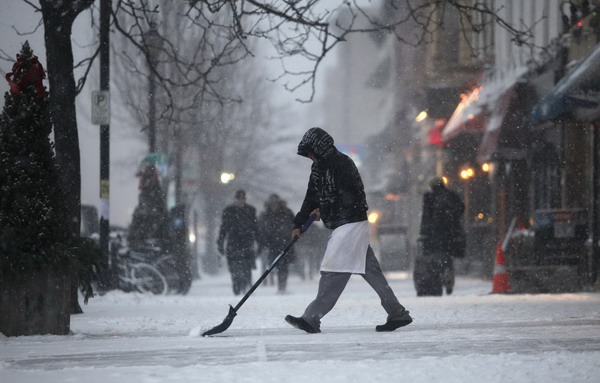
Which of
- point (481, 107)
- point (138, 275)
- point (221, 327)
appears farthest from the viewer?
point (481, 107)

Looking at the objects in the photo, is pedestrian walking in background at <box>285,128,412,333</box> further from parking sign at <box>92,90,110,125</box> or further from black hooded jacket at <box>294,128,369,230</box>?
parking sign at <box>92,90,110,125</box>

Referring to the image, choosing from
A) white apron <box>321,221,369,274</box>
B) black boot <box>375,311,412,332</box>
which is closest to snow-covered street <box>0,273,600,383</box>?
black boot <box>375,311,412,332</box>

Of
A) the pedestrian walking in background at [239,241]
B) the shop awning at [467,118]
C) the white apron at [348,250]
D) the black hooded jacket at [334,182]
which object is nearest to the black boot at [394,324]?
the white apron at [348,250]

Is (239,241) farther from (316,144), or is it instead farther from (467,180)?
(467,180)

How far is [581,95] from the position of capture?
16781 millimetres

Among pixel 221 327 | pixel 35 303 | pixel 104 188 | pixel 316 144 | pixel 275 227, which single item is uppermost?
pixel 104 188

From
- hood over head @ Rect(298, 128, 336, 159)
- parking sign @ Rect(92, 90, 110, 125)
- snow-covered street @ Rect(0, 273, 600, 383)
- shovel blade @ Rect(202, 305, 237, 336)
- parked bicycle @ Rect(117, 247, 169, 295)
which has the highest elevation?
parking sign @ Rect(92, 90, 110, 125)

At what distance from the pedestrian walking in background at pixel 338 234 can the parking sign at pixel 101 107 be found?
24.0ft

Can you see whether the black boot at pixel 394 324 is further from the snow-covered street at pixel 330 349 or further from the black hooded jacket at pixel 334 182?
the black hooded jacket at pixel 334 182

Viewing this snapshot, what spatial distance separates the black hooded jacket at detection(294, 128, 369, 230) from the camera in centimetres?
946

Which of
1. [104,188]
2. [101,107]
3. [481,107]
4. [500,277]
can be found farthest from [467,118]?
[101,107]

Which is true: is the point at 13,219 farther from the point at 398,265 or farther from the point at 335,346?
the point at 398,265

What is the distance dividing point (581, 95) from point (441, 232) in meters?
3.00

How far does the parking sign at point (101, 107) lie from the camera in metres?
16.2
